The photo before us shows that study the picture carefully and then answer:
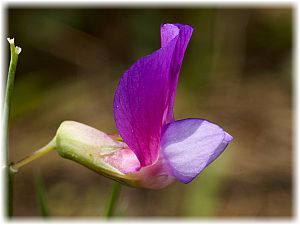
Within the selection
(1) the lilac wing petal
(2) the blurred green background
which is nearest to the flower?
(1) the lilac wing petal

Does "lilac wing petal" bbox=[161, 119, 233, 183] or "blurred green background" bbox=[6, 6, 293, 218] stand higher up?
"lilac wing petal" bbox=[161, 119, 233, 183]

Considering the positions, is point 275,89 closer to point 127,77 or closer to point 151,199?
point 151,199

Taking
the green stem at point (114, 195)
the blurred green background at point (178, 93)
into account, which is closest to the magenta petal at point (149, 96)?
the green stem at point (114, 195)

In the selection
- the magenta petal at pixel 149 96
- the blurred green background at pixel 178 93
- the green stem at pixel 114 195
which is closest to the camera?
the magenta petal at pixel 149 96

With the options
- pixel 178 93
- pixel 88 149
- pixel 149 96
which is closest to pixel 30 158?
pixel 88 149

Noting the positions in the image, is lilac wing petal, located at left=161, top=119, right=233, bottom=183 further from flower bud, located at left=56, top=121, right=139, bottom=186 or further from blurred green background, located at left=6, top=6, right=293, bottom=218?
blurred green background, located at left=6, top=6, right=293, bottom=218

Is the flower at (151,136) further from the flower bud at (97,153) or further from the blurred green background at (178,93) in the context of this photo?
the blurred green background at (178,93)

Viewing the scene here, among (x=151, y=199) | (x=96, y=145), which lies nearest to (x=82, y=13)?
(x=151, y=199)
